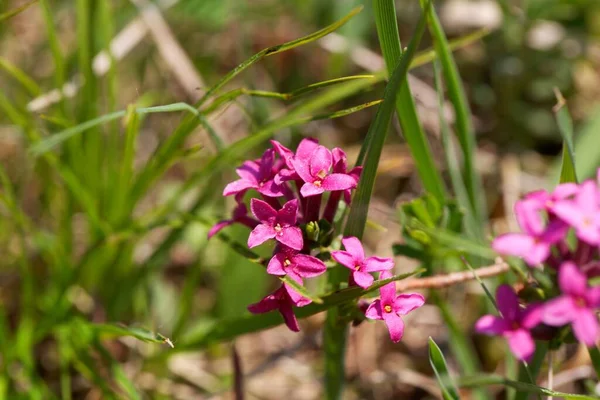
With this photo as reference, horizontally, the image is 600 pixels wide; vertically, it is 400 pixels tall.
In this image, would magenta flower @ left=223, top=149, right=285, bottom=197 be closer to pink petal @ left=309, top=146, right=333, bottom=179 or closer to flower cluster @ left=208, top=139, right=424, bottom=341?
flower cluster @ left=208, top=139, right=424, bottom=341

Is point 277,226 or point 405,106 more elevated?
point 277,226

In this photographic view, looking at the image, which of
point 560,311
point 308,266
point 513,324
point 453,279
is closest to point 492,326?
point 513,324

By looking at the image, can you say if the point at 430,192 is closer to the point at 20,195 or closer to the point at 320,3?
the point at 20,195

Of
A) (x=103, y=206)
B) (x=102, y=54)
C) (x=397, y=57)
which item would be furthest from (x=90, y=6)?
(x=397, y=57)

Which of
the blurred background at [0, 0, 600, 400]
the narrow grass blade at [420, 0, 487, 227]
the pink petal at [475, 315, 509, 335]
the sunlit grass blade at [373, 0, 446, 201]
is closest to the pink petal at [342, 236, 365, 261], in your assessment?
the pink petal at [475, 315, 509, 335]

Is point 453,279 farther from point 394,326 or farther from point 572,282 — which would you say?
point 572,282

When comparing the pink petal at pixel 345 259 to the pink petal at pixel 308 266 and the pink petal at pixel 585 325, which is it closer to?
the pink petal at pixel 308 266
